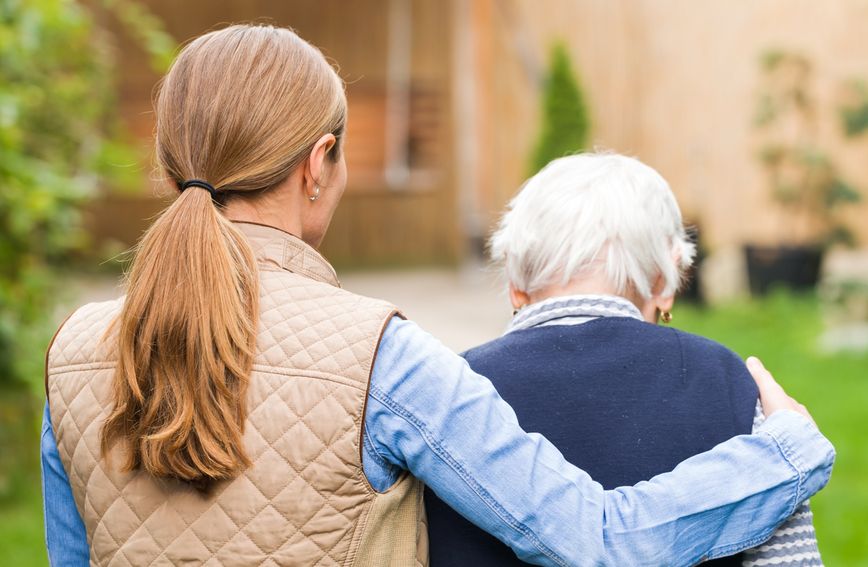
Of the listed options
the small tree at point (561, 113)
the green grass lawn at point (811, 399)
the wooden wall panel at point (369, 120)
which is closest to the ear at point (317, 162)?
the green grass lawn at point (811, 399)

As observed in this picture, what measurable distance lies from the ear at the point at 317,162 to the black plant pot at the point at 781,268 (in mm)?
9129

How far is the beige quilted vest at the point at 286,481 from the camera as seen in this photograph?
1.47 meters

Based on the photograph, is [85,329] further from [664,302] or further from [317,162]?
[664,302]

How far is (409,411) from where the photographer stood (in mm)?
1483

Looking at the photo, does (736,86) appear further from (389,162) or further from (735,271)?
(389,162)

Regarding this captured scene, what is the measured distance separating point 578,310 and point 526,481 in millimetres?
455

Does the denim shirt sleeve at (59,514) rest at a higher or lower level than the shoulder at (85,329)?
lower

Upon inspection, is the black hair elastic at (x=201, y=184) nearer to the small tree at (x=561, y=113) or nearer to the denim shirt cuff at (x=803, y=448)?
the denim shirt cuff at (x=803, y=448)

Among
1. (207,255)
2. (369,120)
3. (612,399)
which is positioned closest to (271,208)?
(207,255)

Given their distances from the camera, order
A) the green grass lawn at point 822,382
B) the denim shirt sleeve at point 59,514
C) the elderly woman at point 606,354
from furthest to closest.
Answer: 1. the green grass lawn at point 822,382
2. the elderly woman at point 606,354
3. the denim shirt sleeve at point 59,514

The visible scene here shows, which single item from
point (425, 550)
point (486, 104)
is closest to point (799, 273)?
point (486, 104)

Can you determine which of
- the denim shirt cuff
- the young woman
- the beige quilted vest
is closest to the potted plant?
the denim shirt cuff

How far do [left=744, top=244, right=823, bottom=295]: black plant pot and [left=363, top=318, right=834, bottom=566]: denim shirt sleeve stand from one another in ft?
29.7

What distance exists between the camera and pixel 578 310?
6.12 feet
